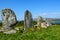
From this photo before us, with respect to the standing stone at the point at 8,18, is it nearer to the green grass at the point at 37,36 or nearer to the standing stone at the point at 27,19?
the standing stone at the point at 27,19

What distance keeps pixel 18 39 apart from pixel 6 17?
1668cm

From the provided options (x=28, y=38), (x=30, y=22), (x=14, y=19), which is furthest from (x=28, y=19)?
(x=28, y=38)

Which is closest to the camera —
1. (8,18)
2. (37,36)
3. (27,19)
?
(37,36)

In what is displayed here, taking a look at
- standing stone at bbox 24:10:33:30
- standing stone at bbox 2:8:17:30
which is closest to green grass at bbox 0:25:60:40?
standing stone at bbox 24:10:33:30

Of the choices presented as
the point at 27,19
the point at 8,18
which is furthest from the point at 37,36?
the point at 8,18

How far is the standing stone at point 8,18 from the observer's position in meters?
33.0

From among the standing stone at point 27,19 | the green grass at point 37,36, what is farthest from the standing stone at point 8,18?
the green grass at point 37,36

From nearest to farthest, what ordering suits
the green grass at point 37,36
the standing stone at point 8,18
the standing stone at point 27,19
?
the green grass at point 37,36, the standing stone at point 27,19, the standing stone at point 8,18

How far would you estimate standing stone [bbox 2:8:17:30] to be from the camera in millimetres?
33031

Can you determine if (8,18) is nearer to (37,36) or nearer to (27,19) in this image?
(27,19)

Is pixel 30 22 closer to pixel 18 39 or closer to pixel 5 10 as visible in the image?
pixel 5 10

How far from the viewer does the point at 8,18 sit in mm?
33750

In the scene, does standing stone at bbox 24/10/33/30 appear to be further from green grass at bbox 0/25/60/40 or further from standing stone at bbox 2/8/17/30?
green grass at bbox 0/25/60/40

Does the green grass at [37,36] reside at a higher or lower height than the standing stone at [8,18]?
lower
